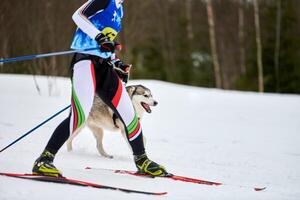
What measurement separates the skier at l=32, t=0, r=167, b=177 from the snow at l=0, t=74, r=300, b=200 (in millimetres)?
250

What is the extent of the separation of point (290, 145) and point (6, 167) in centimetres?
434

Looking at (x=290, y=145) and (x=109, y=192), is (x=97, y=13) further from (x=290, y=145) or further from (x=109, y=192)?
(x=290, y=145)

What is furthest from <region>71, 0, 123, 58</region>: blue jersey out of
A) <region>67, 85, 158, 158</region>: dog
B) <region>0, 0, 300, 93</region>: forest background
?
<region>0, 0, 300, 93</region>: forest background

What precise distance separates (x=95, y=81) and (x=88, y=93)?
0.11m

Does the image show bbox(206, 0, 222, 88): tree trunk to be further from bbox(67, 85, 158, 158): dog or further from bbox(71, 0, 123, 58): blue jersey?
bbox(71, 0, 123, 58): blue jersey

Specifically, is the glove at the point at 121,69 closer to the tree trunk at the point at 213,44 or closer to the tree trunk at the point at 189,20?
the tree trunk at the point at 213,44

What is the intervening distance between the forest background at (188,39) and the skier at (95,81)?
6192 millimetres

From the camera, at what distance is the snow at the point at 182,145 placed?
10.6 feet

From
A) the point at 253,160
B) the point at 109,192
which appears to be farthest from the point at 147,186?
the point at 253,160

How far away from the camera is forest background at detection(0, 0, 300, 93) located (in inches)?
393

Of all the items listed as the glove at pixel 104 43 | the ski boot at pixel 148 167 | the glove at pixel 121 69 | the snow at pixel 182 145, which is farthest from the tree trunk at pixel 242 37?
the glove at pixel 104 43

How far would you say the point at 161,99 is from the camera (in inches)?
386

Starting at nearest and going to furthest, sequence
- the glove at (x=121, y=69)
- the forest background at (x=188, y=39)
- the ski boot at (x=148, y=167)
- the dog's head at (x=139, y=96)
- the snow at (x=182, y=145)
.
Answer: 1. the snow at (x=182, y=145)
2. the ski boot at (x=148, y=167)
3. the glove at (x=121, y=69)
4. the dog's head at (x=139, y=96)
5. the forest background at (x=188, y=39)

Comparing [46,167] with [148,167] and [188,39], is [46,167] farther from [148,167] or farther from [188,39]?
[188,39]
